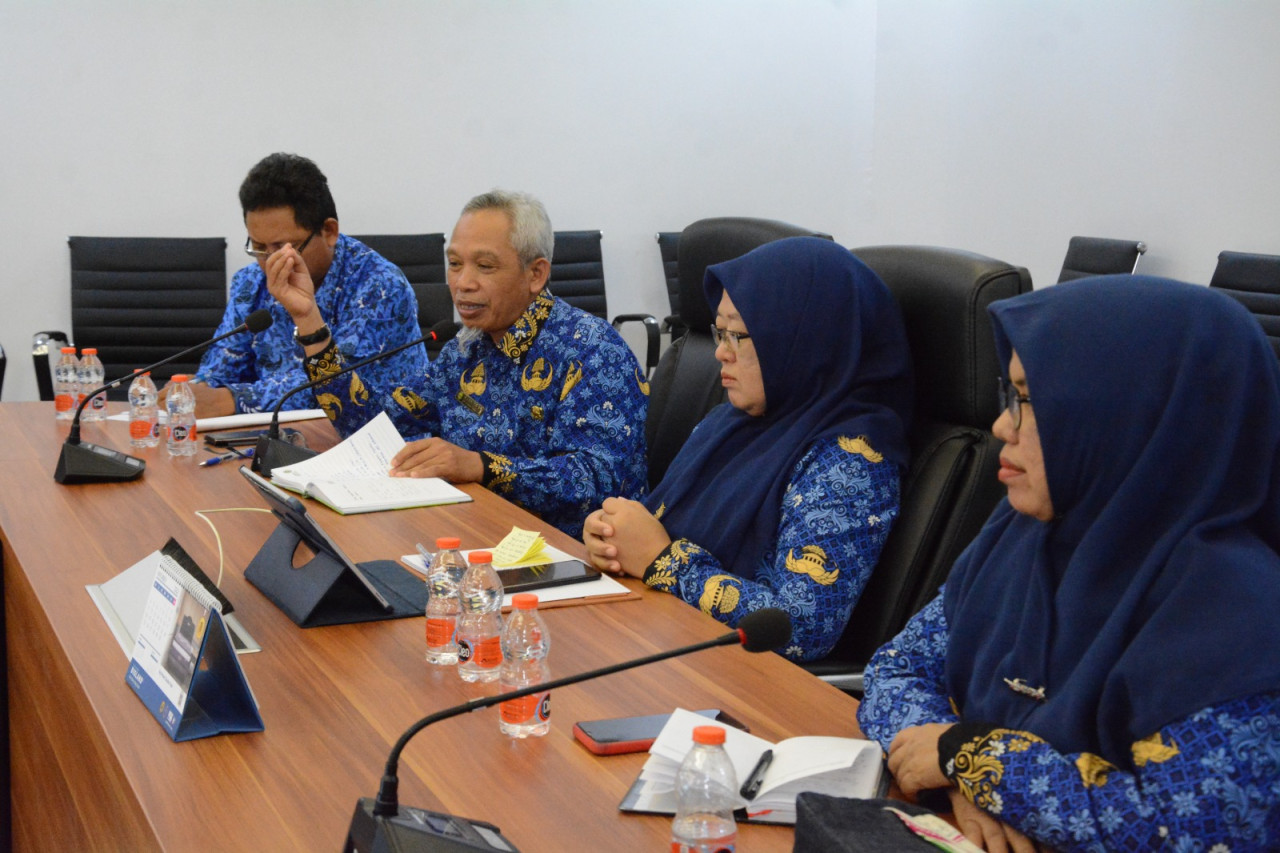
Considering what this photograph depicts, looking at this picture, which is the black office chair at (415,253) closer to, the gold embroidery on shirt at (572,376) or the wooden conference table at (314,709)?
the gold embroidery on shirt at (572,376)

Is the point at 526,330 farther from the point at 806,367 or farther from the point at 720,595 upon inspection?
the point at 720,595

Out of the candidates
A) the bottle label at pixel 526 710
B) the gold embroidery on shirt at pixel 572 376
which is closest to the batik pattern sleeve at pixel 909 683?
the bottle label at pixel 526 710

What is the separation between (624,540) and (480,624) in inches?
17.2

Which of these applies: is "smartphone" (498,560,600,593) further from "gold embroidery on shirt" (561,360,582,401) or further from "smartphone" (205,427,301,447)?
"smartphone" (205,427,301,447)

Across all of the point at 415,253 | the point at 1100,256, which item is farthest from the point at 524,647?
the point at 415,253

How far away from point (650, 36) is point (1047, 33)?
5.77 ft

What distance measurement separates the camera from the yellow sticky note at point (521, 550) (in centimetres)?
178

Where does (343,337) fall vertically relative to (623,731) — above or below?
above

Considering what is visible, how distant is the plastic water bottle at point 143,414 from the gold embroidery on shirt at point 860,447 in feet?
5.18

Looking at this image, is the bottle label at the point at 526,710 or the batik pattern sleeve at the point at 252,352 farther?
the batik pattern sleeve at the point at 252,352

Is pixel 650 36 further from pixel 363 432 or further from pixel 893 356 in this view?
pixel 893 356

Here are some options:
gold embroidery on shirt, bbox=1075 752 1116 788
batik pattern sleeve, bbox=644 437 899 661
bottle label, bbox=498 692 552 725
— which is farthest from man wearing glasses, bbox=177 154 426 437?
gold embroidery on shirt, bbox=1075 752 1116 788

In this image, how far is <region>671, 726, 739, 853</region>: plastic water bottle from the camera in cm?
101

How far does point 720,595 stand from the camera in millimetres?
1670
